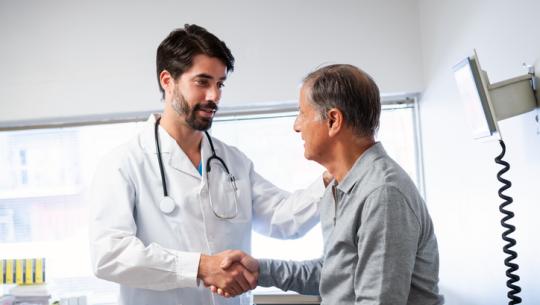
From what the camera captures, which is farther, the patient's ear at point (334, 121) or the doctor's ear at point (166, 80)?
the doctor's ear at point (166, 80)

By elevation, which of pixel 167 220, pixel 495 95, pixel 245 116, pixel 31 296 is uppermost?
pixel 245 116

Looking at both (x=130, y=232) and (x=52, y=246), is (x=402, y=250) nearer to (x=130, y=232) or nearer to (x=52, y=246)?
(x=130, y=232)

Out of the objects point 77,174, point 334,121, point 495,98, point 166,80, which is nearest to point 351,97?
point 334,121

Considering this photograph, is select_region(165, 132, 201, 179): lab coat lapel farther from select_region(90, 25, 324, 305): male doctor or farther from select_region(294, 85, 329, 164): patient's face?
select_region(294, 85, 329, 164): patient's face

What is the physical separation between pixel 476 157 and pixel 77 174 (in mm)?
2048

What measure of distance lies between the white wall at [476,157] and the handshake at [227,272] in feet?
2.56

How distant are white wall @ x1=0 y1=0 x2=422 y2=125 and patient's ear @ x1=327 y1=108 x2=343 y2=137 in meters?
1.45

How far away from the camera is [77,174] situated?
2.84 metres

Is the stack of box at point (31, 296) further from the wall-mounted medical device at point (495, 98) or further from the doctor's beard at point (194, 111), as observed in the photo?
the wall-mounted medical device at point (495, 98)

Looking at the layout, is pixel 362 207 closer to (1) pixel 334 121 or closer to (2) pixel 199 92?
(1) pixel 334 121

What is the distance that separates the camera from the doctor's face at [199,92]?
1671 millimetres

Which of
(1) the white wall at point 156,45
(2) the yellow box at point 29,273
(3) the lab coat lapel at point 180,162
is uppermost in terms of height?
Answer: (1) the white wall at point 156,45

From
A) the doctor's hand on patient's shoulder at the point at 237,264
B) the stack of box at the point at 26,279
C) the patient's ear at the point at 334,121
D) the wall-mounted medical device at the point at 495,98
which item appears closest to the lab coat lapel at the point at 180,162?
the doctor's hand on patient's shoulder at the point at 237,264

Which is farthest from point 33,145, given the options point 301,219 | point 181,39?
point 301,219
